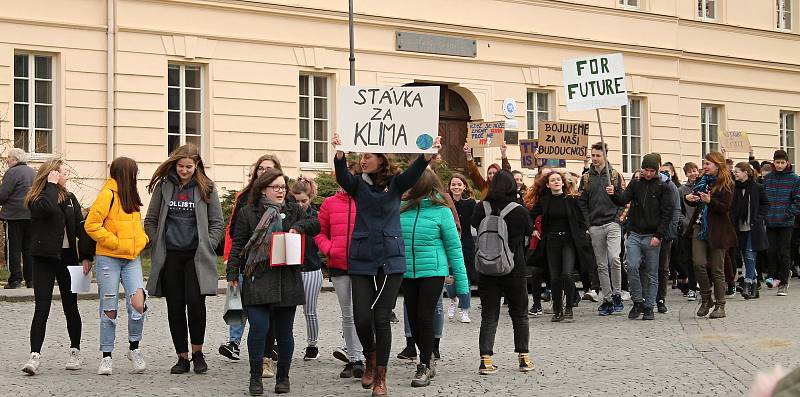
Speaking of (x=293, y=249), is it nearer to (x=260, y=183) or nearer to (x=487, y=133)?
(x=260, y=183)

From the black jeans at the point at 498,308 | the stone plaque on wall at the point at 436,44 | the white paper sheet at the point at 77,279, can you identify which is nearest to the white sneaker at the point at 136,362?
the white paper sheet at the point at 77,279

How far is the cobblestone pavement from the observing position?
387 inches

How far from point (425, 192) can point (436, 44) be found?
1988 cm

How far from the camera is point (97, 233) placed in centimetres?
1042

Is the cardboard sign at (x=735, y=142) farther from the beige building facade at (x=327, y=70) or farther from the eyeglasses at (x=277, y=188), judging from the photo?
the eyeglasses at (x=277, y=188)

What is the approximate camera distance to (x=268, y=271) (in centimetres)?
971

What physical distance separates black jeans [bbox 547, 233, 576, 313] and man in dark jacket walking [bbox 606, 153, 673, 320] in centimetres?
68

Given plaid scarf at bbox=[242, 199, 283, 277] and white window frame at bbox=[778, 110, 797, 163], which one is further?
white window frame at bbox=[778, 110, 797, 163]

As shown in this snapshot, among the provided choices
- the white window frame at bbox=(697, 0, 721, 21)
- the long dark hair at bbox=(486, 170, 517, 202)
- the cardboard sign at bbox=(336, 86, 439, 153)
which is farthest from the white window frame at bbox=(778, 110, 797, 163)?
the cardboard sign at bbox=(336, 86, 439, 153)

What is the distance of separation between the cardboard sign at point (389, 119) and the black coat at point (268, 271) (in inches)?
31.5

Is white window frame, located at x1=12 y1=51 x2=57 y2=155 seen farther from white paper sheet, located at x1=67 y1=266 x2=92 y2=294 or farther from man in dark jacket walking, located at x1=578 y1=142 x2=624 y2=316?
white paper sheet, located at x1=67 y1=266 x2=92 y2=294

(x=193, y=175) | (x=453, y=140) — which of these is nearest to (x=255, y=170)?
(x=193, y=175)

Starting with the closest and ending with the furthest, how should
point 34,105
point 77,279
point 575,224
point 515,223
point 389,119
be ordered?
point 389,119 → point 77,279 → point 515,223 → point 575,224 → point 34,105

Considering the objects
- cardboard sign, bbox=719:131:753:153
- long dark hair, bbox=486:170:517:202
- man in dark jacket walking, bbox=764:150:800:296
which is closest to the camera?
long dark hair, bbox=486:170:517:202
